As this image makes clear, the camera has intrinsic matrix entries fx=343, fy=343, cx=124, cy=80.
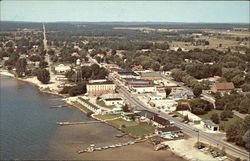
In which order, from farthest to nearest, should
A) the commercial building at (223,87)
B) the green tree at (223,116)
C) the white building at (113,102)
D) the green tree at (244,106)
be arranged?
1. the commercial building at (223,87)
2. the white building at (113,102)
3. the green tree at (244,106)
4. the green tree at (223,116)

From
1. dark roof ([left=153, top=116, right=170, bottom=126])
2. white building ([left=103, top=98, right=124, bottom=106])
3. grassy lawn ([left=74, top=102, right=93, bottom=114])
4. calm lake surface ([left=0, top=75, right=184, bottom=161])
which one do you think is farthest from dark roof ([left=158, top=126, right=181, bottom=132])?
Result: white building ([left=103, top=98, right=124, bottom=106])

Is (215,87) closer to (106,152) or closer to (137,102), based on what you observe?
(137,102)

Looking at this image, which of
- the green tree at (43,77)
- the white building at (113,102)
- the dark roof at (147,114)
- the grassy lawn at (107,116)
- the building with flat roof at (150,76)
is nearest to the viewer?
the dark roof at (147,114)

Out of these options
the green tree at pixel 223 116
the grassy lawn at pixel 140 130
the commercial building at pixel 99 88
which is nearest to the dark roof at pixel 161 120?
the grassy lawn at pixel 140 130

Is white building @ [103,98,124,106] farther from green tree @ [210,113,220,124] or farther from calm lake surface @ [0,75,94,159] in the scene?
green tree @ [210,113,220,124]

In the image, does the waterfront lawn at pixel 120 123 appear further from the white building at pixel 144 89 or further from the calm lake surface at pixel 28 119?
the white building at pixel 144 89
